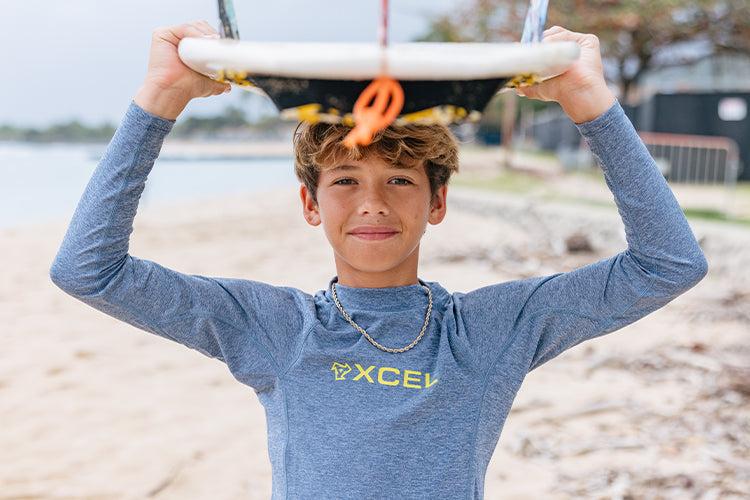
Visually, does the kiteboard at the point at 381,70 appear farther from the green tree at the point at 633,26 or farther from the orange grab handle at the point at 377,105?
the green tree at the point at 633,26

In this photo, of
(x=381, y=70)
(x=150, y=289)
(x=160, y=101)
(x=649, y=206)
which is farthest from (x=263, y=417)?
(x=381, y=70)

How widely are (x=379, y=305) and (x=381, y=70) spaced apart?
77 cm

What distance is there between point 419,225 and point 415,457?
1.58 ft

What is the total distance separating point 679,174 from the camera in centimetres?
1124

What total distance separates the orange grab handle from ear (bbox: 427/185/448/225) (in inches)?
26.9

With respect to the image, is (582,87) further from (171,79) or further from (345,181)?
(171,79)

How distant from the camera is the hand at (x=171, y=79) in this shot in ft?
3.99

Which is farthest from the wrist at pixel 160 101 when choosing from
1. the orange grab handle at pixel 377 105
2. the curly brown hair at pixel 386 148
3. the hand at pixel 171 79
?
the orange grab handle at pixel 377 105

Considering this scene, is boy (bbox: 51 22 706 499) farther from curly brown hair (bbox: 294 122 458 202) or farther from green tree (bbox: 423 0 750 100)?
green tree (bbox: 423 0 750 100)

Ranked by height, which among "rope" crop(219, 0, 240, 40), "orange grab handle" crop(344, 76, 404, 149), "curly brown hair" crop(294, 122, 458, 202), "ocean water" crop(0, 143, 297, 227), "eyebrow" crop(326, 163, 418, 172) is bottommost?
"ocean water" crop(0, 143, 297, 227)

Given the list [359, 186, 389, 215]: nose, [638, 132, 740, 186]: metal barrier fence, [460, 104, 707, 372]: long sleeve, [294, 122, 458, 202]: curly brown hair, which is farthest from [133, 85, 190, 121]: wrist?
[638, 132, 740, 186]: metal barrier fence

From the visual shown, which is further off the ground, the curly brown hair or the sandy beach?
the curly brown hair

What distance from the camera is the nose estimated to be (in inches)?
53.5

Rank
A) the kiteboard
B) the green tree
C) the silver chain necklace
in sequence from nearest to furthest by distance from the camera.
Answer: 1. the kiteboard
2. the silver chain necklace
3. the green tree
